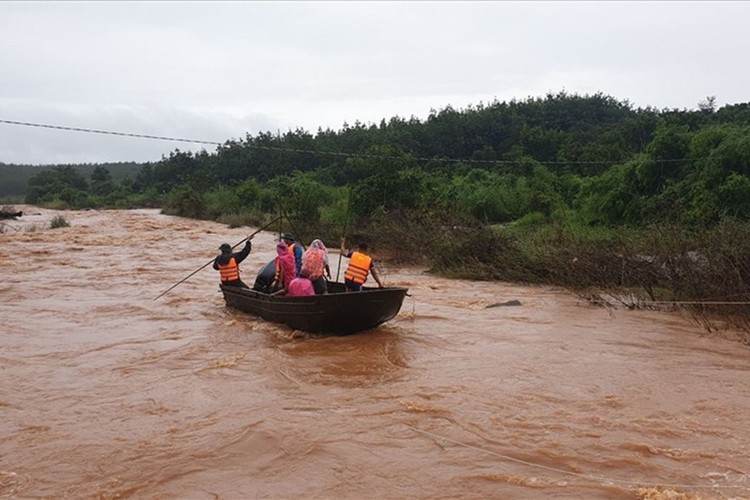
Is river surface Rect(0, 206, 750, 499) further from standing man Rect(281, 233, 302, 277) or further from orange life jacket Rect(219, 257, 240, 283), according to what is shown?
standing man Rect(281, 233, 302, 277)

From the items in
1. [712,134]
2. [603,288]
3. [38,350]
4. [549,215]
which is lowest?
[38,350]

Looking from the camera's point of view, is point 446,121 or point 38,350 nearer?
point 38,350

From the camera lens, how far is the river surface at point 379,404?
5195 millimetres

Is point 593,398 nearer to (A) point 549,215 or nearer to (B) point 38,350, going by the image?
(B) point 38,350

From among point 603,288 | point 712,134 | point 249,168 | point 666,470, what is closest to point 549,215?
point 712,134

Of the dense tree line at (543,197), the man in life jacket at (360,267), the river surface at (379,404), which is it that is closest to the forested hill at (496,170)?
the dense tree line at (543,197)

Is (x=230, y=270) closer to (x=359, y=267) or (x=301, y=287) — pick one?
(x=301, y=287)

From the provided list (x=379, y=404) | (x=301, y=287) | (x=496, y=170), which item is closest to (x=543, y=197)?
(x=496, y=170)

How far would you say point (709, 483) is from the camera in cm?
496

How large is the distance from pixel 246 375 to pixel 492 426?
130 inches

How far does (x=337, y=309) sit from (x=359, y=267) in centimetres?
104

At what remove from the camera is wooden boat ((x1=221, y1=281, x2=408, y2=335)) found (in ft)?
30.4

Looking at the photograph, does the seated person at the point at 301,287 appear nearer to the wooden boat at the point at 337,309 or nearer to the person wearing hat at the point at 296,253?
the wooden boat at the point at 337,309

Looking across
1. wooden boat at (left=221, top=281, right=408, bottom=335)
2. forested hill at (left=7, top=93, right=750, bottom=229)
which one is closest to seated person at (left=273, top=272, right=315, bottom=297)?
wooden boat at (left=221, top=281, right=408, bottom=335)
